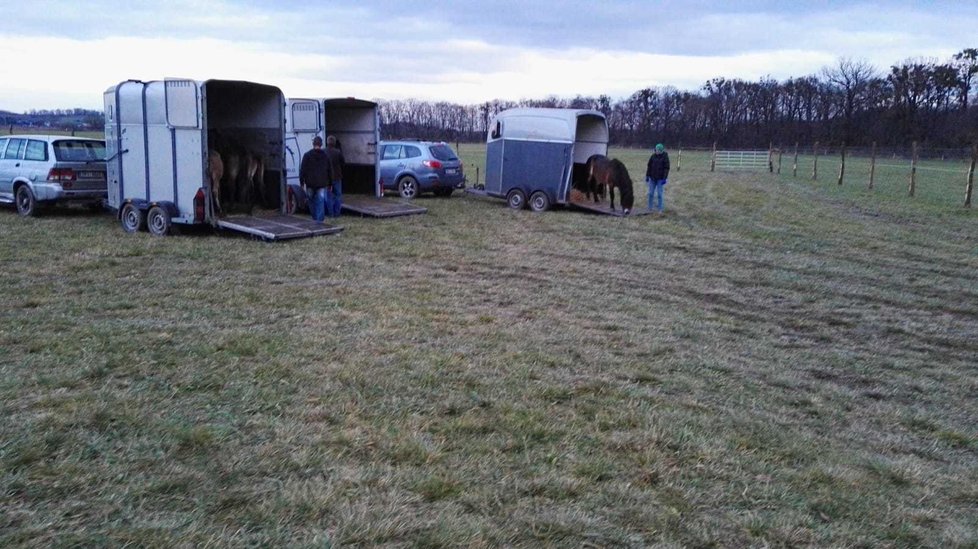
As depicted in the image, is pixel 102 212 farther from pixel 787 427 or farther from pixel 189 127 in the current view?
pixel 787 427

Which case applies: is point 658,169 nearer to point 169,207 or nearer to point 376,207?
point 376,207

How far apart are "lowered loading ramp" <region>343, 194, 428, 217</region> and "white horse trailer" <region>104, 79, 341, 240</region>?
77.7 inches

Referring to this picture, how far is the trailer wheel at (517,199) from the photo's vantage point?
18203mm

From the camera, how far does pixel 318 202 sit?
14266mm

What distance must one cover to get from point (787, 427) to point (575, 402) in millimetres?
1334

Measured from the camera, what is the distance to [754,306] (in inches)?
343

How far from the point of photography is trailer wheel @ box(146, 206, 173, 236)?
40.4 ft

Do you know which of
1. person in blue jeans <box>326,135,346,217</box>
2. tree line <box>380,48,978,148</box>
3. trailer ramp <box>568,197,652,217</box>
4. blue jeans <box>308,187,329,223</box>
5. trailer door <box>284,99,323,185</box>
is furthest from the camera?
tree line <box>380,48,978,148</box>

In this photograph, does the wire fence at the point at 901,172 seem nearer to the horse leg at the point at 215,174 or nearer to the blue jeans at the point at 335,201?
the blue jeans at the point at 335,201

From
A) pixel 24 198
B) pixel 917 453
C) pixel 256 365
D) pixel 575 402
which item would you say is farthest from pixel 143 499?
pixel 24 198

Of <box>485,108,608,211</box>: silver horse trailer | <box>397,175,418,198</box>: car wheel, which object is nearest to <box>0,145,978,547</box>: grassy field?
<box>485,108,608,211</box>: silver horse trailer

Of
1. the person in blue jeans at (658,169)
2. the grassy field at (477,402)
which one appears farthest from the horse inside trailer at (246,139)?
the person in blue jeans at (658,169)

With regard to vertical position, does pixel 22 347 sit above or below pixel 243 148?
→ below

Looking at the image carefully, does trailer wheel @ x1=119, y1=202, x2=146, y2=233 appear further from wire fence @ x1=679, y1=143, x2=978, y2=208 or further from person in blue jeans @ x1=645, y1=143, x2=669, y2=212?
wire fence @ x1=679, y1=143, x2=978, y2=208
